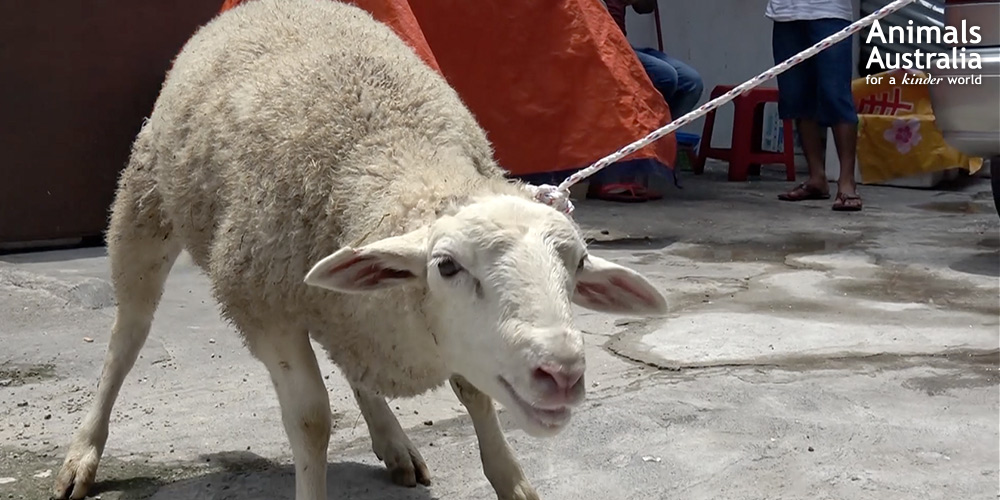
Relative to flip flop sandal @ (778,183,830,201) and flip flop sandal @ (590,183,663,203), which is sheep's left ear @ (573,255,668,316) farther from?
flip flop sandal @ (778,183,830,201)

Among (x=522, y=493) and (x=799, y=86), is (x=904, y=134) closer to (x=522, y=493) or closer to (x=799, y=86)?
(x=799, y=86)

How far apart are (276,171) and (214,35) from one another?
28.7 inches

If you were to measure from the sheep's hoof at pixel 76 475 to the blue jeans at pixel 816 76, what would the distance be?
5458 mm

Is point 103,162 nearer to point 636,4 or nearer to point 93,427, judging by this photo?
point 93,427

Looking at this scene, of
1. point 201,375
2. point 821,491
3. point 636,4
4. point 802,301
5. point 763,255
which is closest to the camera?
point 821,491

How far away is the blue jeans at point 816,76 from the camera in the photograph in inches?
282

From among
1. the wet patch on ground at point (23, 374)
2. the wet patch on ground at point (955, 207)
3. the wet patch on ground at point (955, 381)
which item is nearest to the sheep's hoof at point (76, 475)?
the wet patch on ground at point (23, 374)

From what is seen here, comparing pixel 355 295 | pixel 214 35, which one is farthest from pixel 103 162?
pixel 355 295

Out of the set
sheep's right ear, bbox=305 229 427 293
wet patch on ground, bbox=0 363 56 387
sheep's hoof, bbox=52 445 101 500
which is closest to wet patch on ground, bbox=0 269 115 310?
wet patch on ground, bbox=0 363 56 387

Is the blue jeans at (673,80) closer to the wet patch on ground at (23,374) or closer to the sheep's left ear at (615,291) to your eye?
the wet patch on ground at (23,374)

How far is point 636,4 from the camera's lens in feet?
27.2

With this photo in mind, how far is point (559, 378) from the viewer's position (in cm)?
186

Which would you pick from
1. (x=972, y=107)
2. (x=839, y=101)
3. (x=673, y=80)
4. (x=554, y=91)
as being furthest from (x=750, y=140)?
(x=972, y=107)

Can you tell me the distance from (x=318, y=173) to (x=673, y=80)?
557 centimetres
